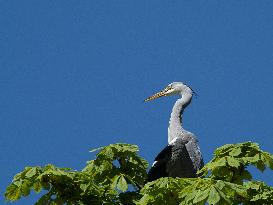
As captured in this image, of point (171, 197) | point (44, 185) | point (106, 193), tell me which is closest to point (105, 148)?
point (106, 193)

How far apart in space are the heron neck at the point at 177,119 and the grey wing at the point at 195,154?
497 mm

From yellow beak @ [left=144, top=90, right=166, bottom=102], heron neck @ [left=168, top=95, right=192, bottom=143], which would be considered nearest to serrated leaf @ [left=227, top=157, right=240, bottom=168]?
heron neck @ [left=168, top=95, right=192, bottom=143]

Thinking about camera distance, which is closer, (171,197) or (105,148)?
(171,197)

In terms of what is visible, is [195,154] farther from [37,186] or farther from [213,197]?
[213,197]

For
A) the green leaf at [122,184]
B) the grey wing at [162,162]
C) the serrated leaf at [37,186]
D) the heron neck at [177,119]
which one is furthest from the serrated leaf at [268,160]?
the heron neck at [177,119]

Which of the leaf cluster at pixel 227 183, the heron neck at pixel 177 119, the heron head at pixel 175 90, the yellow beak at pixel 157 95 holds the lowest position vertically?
the leaf cluster at pixel 227 183

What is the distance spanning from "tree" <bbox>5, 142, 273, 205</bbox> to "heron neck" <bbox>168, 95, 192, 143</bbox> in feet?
8.12

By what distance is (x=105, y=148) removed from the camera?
599 inches

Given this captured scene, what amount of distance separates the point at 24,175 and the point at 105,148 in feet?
6.59

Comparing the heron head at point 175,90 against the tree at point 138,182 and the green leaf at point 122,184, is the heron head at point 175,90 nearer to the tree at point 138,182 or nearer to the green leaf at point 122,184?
the tree at point 138,182

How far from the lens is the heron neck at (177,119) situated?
19.2 meters

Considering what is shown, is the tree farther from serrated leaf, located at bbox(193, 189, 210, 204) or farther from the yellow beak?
the yellow beak

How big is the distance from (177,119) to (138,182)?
392 centimetres

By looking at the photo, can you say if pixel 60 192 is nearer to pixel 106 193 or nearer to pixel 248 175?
pixel 106 193
